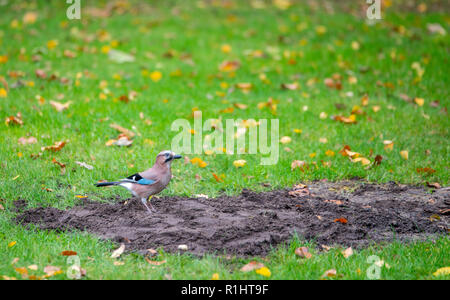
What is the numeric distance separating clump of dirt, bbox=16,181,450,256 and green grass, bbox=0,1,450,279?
185 millimetres

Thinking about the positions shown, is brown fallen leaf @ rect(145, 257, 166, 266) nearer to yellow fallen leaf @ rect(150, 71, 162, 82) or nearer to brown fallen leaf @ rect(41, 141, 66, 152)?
brown fallen leaf @ rect(41, 141, 66, 152)

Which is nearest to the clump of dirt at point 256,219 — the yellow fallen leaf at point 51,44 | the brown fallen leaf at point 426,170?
the brown fallen leaf at point 426,170

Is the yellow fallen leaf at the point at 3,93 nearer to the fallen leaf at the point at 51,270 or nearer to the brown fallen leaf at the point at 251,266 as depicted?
the fallen leaf at the point at 51,270

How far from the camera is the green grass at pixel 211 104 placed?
4.08m

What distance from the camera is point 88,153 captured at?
6035 mm

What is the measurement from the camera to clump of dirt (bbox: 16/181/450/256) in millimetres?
4238

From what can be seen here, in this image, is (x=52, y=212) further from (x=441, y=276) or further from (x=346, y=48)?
(x=346, y=48)

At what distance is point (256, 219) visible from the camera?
454cm

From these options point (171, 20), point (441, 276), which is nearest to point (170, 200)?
point (441, 276)

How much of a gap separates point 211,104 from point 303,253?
4101mm

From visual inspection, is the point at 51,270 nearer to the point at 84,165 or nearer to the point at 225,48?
the point at 84,165

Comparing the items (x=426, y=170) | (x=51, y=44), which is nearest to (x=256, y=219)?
(x=426, y=170)
